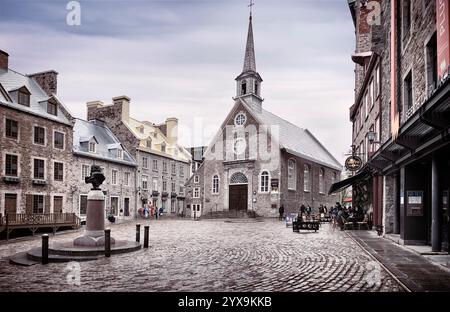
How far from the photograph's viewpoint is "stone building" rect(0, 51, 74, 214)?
25.4m

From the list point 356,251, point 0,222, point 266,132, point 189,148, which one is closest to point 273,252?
point 356,251

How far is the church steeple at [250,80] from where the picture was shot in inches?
1713

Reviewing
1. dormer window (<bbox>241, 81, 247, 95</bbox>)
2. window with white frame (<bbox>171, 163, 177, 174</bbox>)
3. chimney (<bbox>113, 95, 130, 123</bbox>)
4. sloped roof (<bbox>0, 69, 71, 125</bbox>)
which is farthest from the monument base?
window with white frame (<bbox>171, 163, 177, 174</bbox>)

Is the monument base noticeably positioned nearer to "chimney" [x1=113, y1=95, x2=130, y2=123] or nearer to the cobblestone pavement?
the cobblestone pavement

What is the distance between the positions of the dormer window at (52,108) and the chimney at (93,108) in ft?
48.9

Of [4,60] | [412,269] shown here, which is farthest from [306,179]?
[412,269]

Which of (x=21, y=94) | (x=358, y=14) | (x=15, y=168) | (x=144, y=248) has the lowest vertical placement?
(x=144, y=248)

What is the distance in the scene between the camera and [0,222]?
1864 cm

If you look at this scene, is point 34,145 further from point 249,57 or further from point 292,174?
point 249,57

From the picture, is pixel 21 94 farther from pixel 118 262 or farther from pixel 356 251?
pixel 356 251

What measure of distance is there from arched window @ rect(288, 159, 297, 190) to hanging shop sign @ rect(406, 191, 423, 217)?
27.2 metres

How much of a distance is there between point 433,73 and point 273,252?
7805 mm
